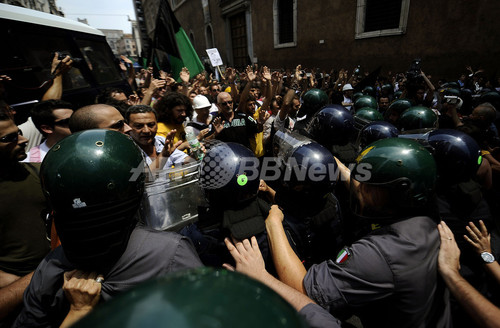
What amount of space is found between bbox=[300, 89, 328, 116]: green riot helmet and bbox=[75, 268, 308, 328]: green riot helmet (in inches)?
151

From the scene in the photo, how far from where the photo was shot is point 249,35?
20.1m

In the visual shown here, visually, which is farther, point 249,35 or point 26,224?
point 249,35

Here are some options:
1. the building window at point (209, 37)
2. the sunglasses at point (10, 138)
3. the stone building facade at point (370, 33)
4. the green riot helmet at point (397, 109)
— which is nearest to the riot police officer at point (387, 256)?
the sunglasses at point (10, 138)

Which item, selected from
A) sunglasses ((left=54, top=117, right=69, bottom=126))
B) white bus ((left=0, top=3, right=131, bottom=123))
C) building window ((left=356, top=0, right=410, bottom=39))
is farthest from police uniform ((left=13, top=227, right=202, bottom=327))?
building window ((left=356, top=0, right=410, bottom=39))

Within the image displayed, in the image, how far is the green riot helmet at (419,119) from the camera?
127 inches

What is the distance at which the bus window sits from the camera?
5.59 metres

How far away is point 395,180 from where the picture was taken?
1.37m

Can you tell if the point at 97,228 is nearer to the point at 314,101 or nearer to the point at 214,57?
the point at 314,101

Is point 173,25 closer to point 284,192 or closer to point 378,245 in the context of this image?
point 284,192

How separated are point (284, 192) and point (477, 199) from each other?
156cm

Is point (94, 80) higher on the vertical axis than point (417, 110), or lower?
higher

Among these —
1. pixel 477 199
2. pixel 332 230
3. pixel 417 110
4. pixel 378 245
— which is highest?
pixel 417 110

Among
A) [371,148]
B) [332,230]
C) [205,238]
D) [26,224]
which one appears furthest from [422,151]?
[26,224]

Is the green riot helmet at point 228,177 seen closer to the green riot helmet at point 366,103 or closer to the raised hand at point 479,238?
the raised hand at point 479,238
